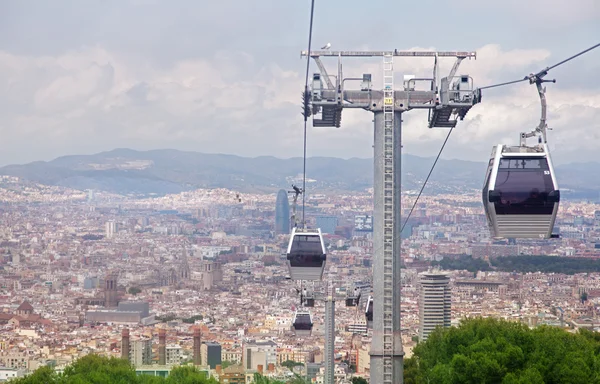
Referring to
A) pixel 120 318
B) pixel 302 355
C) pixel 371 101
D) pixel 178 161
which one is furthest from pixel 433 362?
pixel 178 161

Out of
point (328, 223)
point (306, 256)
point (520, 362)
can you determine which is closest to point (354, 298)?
point (520, 362)

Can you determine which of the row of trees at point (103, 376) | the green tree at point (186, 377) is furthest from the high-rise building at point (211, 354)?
the green tree at point (186, 377)

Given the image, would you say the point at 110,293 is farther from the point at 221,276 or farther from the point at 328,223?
the point at 328,223

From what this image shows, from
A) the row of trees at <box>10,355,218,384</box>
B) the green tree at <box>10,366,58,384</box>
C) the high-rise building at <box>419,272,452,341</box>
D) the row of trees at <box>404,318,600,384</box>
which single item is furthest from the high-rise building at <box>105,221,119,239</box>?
the row of trees at <box>404,318,600,384</box>

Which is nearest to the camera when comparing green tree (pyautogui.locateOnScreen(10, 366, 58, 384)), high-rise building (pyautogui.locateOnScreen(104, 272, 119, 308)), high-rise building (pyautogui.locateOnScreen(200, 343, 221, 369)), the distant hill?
green tree (pyautogui.locateOnScreen(10, 366, 58, 384))

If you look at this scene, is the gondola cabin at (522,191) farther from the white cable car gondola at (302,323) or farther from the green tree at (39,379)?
the green tree at (39,379)

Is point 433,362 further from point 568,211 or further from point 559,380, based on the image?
point 568,211

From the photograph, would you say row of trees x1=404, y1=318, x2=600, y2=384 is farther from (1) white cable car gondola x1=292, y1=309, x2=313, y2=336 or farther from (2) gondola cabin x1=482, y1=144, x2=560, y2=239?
(2) gondola cabin x1=482, y1=144, x2=560, y2=239
